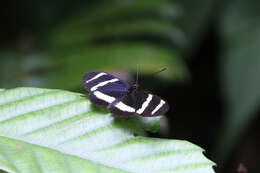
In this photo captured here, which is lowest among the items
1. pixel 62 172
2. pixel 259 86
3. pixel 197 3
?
pixel 259 86

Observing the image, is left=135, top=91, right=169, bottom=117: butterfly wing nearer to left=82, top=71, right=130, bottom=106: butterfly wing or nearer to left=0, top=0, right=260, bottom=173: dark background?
left=82, top=71, right=130, bottom=106: butterfly wing

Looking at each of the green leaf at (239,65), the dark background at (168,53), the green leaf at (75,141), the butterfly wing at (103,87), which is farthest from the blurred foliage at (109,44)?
the green leaf at (75,141)

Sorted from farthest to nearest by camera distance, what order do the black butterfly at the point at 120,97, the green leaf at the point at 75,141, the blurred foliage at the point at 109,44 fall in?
the blurred foliage at the point at 109,44 < the black butterfly at the point at 120,97 < the green leaf at the point at 75,141

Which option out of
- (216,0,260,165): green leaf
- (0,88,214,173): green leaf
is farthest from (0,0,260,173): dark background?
(0,88,214,173): green leaf

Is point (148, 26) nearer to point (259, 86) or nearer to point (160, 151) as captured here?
point (259, 86)

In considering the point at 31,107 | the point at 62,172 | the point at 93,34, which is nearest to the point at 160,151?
the point at 62,172

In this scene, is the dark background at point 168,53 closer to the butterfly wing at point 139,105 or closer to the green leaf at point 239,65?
the green leaf at point 239,65

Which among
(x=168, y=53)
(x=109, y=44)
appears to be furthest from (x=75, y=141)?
(x=109, y=44)
